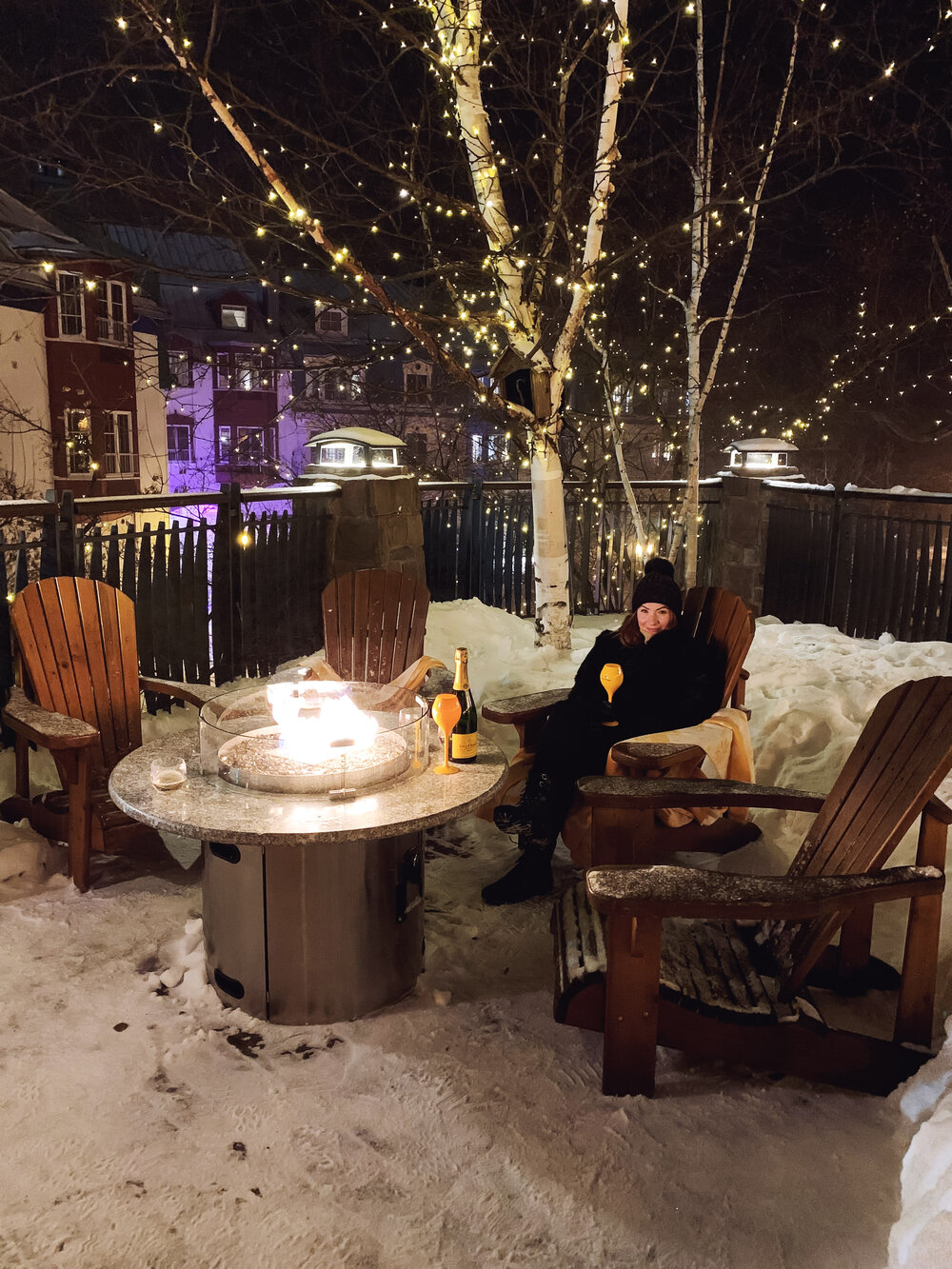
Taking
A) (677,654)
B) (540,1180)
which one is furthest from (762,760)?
(540,1180)

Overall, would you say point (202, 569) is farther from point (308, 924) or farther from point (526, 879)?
point (308, 924)

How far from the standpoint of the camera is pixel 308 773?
9.70ft

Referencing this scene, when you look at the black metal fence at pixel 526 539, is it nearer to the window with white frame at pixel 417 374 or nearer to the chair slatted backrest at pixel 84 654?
the chair slatted backrest at pixel 84 654

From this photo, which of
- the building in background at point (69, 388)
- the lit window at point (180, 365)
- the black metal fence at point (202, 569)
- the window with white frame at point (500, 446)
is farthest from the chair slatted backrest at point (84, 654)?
the window with white frame at point (500, 446)

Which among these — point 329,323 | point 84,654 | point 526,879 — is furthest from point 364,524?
point 329,323

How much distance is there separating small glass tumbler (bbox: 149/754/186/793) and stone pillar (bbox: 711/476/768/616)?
6912mm

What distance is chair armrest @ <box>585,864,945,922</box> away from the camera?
237cm

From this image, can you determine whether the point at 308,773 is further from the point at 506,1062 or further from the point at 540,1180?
the point at 540,1180

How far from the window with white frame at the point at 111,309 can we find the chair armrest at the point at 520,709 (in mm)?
17651

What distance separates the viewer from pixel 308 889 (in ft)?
9.33

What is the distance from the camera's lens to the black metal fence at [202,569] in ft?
16.2

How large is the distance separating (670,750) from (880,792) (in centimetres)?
96

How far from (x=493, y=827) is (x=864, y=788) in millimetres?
2212

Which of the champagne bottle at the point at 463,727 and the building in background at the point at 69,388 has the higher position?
the building in background at the point at 69,388
